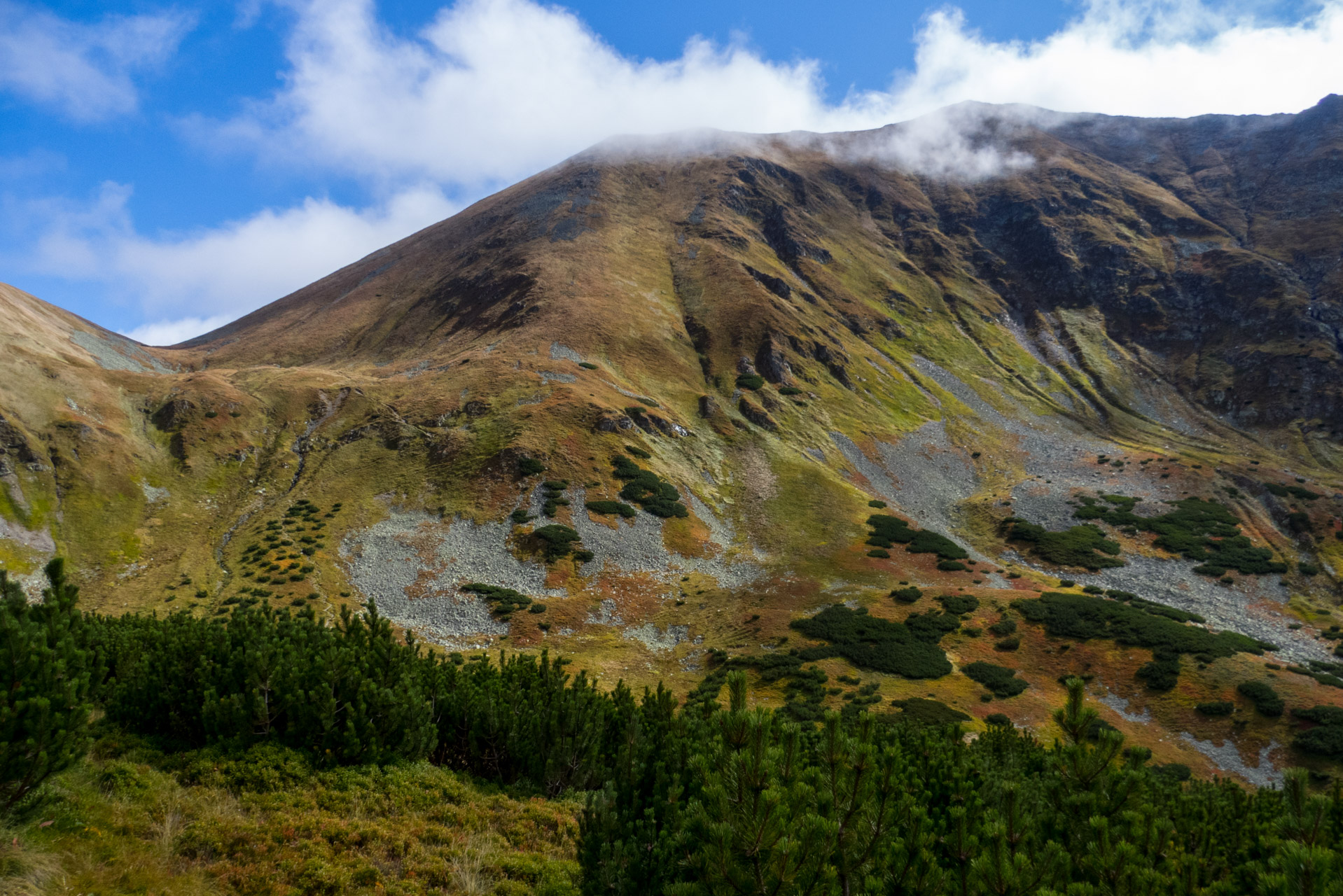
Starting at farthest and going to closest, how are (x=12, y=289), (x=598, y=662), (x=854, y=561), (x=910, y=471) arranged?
(x=12, y=289)
(x=910, y=471)
(x=854, y=561)
(x=598, y=662)

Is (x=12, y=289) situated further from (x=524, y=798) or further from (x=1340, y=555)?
(x=1340, y=555)

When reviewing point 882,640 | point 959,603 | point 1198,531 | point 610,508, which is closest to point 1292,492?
point 1198,531

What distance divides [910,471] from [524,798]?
282 ft

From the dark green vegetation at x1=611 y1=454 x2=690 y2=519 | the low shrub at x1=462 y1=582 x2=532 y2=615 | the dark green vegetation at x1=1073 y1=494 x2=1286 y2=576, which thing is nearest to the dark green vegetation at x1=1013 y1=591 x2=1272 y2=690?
the dark green vegetation at x1=1073 y1=494 x2=1286 y2=576

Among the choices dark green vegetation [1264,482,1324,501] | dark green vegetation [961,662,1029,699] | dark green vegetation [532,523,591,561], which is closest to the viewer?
dark green vegetation [961,662,1029,699]

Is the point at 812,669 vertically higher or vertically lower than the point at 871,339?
lower

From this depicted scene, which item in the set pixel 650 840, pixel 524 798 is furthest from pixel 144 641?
pixel 650 840

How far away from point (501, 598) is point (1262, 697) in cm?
4927

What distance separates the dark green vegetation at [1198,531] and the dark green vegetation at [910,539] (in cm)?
2448

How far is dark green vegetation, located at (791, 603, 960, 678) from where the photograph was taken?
39.4 meters

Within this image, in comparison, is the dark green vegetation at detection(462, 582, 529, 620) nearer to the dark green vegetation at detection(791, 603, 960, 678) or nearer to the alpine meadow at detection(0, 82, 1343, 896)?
the alpine meadow at detection(0, 82, 1343, 896)

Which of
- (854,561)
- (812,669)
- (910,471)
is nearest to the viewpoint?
(812,669)

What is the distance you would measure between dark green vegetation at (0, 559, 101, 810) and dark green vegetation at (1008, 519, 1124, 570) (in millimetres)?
75858

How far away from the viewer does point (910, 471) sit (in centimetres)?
9075
